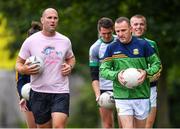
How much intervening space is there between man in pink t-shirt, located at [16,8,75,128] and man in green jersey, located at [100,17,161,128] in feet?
2.28

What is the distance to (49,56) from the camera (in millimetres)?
12102

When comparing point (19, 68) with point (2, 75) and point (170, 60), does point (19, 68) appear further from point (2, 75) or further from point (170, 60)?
point (2, 75)

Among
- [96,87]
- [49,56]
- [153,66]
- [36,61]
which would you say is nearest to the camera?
[36,61]

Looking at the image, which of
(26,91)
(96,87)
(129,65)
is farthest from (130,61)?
(26,91)

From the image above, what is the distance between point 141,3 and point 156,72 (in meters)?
11.3

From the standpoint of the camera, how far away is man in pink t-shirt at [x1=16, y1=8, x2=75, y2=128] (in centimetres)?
1206

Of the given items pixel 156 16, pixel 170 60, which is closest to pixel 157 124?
pixel 170 60

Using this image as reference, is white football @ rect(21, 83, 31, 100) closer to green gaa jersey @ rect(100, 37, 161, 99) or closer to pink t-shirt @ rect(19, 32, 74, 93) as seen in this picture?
pink t-shirt @ rect(19, 32, 74, 93)

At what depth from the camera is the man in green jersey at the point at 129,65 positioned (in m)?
11.9

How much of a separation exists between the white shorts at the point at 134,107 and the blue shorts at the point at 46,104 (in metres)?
0.85

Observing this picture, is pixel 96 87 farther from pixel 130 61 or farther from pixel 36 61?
pixel 36 61

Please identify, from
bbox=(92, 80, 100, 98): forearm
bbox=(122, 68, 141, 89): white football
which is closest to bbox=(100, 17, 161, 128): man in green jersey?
bbox=(122, 68, 141, 89): white football

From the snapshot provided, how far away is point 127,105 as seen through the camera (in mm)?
12039

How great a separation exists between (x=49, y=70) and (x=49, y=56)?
0.23 meters
